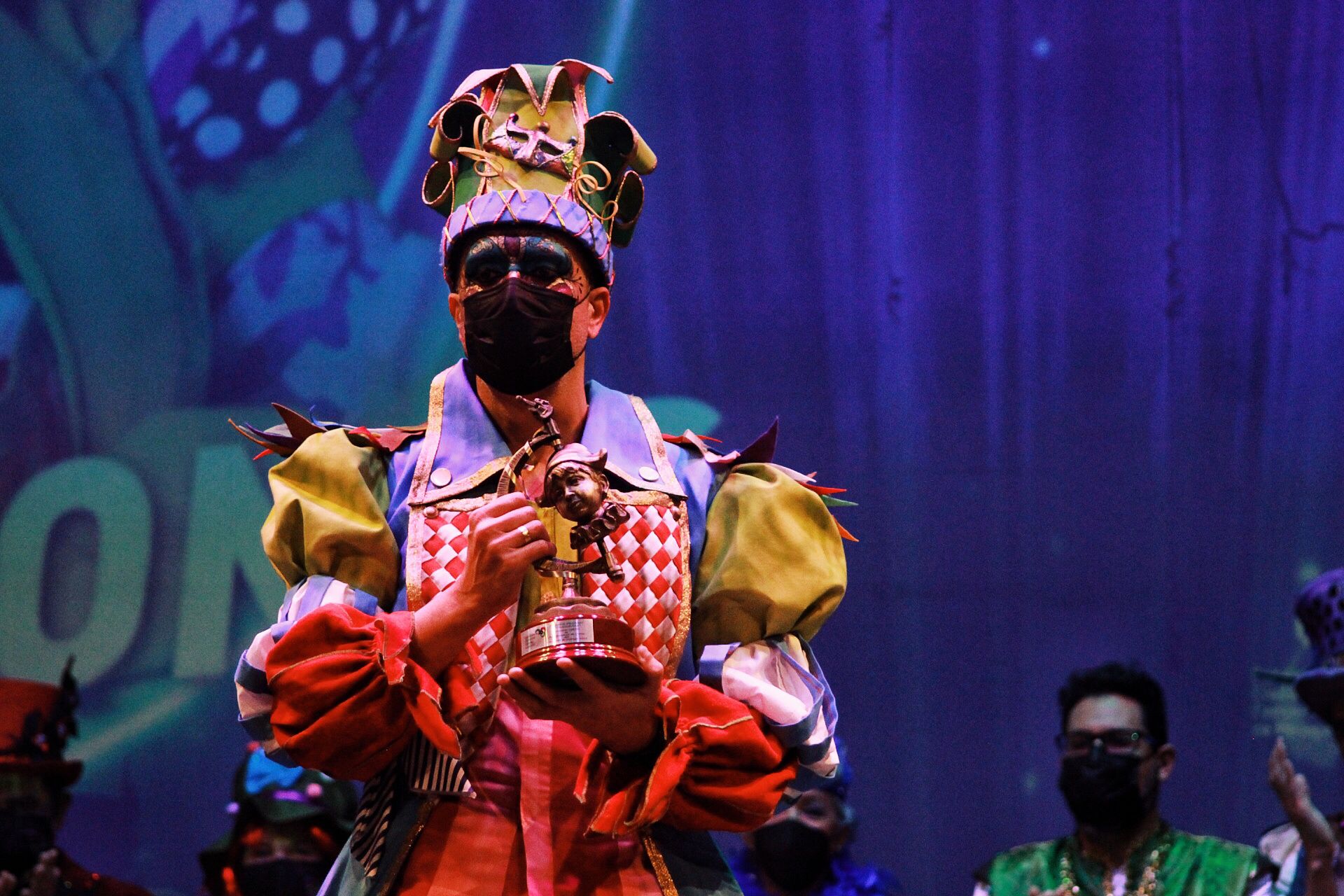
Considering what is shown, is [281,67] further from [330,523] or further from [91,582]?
[330,523]

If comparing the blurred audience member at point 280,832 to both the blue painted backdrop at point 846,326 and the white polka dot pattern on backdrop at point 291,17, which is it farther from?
the white polka dot pattern on backdrop at point 291,17

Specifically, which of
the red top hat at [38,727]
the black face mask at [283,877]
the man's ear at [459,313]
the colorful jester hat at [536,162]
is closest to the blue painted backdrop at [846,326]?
the red top hat at [38,727]

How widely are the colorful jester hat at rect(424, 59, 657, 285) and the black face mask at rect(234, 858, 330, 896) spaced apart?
2.18m

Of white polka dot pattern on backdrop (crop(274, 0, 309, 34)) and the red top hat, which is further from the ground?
white polka dot pattern on backdrop (crop(274, 0, 309, 34))

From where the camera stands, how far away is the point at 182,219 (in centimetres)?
459

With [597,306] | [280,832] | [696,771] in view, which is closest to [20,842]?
[280,832]

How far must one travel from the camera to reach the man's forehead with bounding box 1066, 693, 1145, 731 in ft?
12.6

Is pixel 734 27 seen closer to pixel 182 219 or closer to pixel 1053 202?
pixel 1053 202

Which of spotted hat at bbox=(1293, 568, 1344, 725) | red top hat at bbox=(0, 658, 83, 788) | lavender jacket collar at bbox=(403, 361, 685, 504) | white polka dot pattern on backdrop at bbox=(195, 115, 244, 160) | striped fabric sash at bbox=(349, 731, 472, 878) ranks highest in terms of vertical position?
white polka dot pattern on backdrop at bbox=(195, 115, 244, 160)

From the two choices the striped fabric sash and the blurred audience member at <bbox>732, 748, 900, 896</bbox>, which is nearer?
the striped fabric sash

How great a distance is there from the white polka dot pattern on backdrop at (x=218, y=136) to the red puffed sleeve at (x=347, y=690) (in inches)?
123

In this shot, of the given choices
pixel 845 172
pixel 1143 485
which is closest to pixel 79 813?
pixel 845 172

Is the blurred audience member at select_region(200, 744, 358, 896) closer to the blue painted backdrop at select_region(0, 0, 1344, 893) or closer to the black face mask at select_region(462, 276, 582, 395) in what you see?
the blue painted backdrop at select_region(0, 0, 1344, 893)

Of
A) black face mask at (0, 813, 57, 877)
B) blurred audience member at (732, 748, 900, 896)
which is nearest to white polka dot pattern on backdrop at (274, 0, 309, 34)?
black face mask at (0, 813, 57, 877)
